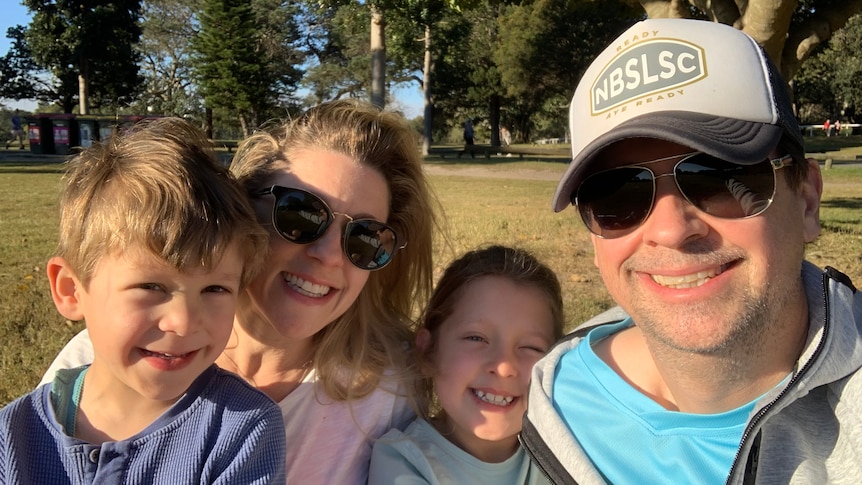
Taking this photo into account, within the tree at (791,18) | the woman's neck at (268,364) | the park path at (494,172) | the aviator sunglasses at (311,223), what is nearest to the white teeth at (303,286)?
the aviator sunglasses at (311,223)

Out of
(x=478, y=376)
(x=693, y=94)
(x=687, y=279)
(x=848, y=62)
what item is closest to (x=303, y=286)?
(x=478, y=376)

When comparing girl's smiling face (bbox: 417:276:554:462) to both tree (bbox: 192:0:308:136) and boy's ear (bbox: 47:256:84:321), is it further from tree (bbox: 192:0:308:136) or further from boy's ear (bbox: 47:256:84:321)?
tree (bbox: 192:0:308:136)

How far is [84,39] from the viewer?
36.8 meters

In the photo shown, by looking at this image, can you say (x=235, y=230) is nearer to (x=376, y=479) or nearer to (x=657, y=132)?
A: (x=376, y=479)

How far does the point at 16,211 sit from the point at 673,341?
1151cm

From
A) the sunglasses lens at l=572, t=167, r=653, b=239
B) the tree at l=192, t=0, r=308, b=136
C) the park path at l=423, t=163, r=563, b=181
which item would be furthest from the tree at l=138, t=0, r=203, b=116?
the sunglasses lens at l=572, t=167, r=653, b=239

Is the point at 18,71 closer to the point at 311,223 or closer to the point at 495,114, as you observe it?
the point at 495,114

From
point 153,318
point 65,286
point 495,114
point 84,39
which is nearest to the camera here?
point 153,318

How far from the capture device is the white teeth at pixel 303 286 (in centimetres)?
234

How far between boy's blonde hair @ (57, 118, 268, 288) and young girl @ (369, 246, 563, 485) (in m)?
0.83

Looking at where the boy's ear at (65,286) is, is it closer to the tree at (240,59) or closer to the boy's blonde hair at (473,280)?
the boy's blonde hair at (473,280)

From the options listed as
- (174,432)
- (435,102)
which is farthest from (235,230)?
(435,102)

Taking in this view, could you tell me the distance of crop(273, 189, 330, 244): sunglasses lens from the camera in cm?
230

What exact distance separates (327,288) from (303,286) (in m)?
0.08
